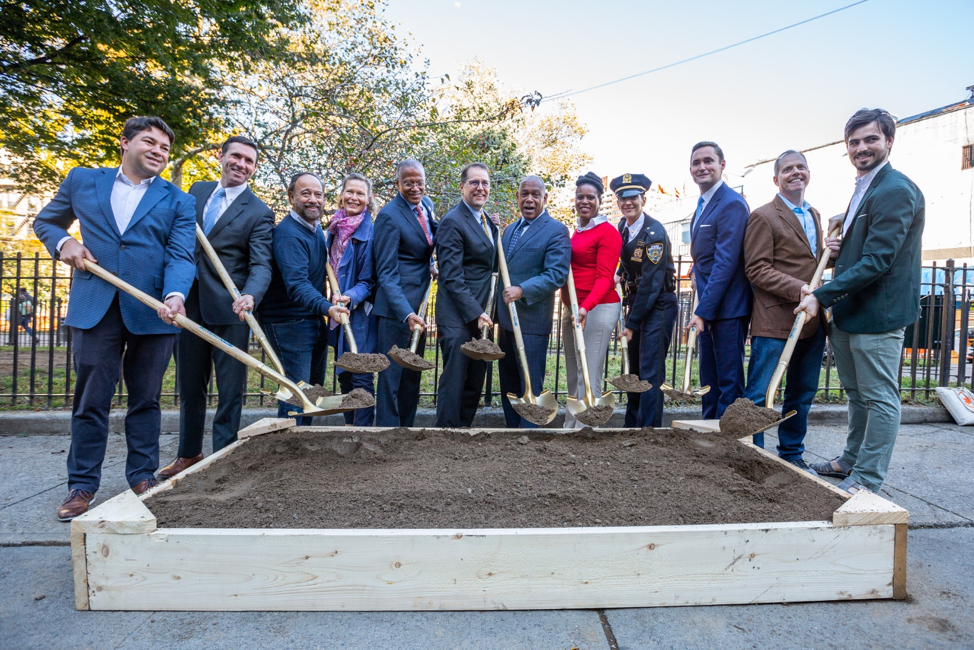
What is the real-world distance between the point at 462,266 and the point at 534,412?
112 centimetres

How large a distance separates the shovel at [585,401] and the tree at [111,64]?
4.95 m

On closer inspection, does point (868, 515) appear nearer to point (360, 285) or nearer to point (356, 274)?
point (360, 285)

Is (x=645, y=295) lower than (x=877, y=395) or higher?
higher

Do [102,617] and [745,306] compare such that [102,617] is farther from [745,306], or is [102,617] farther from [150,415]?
[745,306]

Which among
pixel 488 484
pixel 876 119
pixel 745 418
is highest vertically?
pixel 876 119

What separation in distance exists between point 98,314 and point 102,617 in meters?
1.53

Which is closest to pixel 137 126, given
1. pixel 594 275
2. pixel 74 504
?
pixel 74 504

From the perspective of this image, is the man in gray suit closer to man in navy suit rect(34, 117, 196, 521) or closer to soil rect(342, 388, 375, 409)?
man in navy suit rect(34, 117, 196, 521)

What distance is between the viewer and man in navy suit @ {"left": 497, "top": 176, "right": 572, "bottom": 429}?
3.97 metres

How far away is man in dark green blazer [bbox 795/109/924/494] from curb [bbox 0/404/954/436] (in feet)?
7.04

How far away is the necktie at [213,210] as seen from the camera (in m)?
3.58

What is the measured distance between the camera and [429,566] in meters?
1.98

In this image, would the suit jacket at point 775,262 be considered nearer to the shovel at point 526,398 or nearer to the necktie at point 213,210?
the shovel at point 526,398

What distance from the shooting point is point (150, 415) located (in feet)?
10.3
